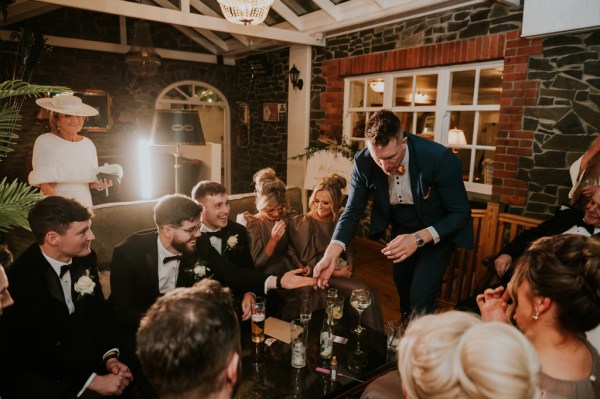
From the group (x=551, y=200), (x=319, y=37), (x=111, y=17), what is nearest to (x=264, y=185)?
(x=551, y=200)

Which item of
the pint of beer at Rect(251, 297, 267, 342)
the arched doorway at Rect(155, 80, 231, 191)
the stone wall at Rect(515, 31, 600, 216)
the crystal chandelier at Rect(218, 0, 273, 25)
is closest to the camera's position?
the pint of beer at Rect(251, 297, 267, 342)

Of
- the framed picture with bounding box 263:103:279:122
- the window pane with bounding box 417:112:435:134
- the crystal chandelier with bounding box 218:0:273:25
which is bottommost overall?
the window pane with bounding box 417:112:435:134

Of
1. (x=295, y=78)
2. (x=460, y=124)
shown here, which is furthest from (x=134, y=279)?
(x=295, y=78)

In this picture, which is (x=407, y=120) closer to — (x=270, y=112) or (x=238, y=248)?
(x=270, y=112)

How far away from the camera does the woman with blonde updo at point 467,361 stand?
30.3 inches

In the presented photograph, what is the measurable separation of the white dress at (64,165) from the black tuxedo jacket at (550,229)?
3.18 metres

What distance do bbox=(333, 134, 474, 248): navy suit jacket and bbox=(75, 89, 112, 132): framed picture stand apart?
576 cm

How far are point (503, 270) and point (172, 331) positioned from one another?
2.41 meters

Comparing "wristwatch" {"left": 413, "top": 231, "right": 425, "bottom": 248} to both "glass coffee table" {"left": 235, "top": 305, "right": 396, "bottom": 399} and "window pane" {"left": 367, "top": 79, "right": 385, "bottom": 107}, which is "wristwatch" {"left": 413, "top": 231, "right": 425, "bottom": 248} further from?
"window pane" {"left": 367, "top": 79, "right": 385, "bottom": 107}

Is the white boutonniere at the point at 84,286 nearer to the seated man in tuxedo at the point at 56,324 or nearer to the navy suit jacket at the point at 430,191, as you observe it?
the seated man in tuxedo at the point at 56,324

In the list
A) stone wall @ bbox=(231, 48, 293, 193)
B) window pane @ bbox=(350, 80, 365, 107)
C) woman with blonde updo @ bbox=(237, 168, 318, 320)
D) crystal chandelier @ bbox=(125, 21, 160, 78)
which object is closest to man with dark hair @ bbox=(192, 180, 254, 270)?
woman with blonde updo @ bbox=(237, 168, 318, 320)

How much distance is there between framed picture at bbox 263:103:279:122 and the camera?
22.4 ft

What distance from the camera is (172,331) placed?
3.05 feet

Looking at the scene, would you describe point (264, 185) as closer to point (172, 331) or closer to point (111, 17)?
point (172, 331)
